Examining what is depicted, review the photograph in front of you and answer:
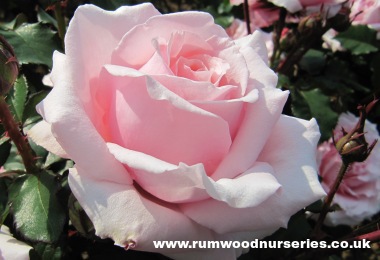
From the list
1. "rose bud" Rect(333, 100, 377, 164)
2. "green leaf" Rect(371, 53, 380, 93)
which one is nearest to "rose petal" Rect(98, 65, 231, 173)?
"rose bud" Rect(333, 100, 377, 164)

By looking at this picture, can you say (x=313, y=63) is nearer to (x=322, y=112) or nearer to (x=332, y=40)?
(x=332, y=40)

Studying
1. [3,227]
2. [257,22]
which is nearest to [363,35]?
[257,22]

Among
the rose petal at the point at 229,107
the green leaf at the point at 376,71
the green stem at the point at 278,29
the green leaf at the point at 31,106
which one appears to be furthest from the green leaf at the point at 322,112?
the green leaf at the point at 31,106

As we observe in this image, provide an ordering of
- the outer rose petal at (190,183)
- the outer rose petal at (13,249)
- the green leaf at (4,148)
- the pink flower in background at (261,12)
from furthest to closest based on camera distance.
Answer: the pink flower in background at (261,12) < the green leaf at (4,148) < the outer rose petal at (13,249) < the outer rose petal at (190,183)

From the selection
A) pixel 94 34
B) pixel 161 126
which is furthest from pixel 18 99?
pixel 161 126

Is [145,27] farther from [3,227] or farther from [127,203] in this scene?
[3,227]

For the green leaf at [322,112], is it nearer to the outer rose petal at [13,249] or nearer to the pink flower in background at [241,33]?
the pink flower in background at [241,33]

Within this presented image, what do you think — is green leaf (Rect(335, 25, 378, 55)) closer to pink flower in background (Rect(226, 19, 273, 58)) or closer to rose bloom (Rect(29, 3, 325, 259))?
pink flower in background (Rect(226, 19, 273, 58))
